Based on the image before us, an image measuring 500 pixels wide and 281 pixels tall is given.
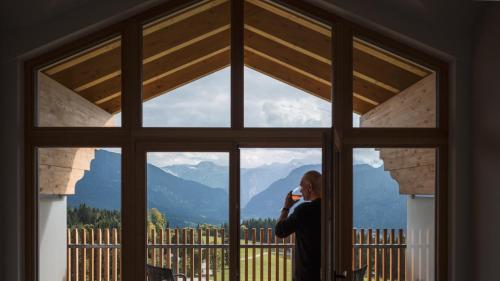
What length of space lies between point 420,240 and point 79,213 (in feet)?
9.14

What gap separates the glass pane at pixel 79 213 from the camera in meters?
4.69

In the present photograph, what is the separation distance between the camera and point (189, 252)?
474 centimetres

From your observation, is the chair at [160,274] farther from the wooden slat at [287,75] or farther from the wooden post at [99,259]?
the wooden slat at [287,75]

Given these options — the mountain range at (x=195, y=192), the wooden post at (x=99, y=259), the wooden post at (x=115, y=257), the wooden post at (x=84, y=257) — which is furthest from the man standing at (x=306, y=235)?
the wooden post at (x=84, y=257)

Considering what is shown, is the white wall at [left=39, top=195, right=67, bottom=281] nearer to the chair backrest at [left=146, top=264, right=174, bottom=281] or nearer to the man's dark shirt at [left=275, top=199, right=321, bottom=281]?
the chair backrest at [left=146, top=264, right=174, bottom=281]

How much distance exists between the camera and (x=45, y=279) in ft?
15.4

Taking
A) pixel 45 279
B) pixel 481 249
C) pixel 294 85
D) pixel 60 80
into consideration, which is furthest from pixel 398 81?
pixel 45 279

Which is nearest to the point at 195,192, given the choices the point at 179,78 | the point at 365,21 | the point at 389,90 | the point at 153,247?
the point at 153,247

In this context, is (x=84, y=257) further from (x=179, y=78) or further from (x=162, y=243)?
(x=179, y=78)

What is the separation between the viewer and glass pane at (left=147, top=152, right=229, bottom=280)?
15.4 ft

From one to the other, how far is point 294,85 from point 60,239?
7.44ft

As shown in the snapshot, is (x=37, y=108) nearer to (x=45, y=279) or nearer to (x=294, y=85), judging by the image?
(x=45, y=279)

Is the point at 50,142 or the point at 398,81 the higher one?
the point at 398,81

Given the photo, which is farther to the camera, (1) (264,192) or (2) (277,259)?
(2) (277,259)
